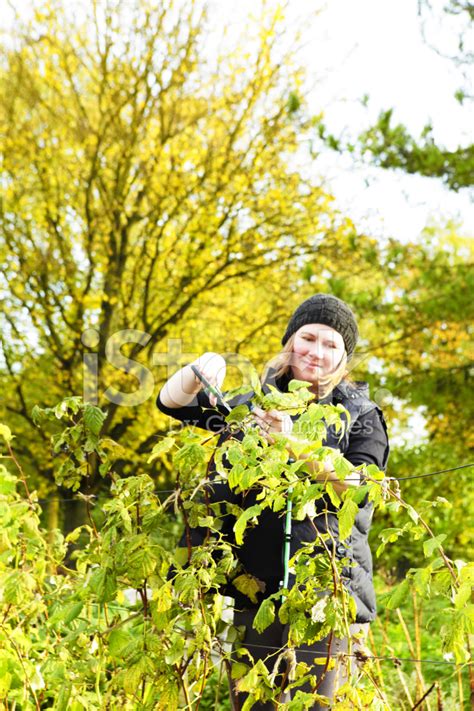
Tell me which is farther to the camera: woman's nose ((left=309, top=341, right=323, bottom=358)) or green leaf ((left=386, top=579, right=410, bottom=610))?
woman's nose ((left=309, top=341, right=323, bottom=358))

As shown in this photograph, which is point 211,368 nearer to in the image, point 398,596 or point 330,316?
point 330,316

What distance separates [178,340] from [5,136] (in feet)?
9.80

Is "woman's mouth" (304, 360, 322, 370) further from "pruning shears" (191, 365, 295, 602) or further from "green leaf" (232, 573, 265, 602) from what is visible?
"green leaf" (232, 573, 265, 602)

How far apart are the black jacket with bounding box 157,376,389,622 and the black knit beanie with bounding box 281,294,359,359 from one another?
9.7 inches

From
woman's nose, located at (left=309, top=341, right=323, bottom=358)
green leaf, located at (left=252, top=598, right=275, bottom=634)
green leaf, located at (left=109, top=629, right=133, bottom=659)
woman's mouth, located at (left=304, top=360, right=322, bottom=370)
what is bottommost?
green leaf, located at (left=109, top=629, right=133, bottom=659)

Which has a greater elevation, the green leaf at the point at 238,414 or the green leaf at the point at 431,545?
the green leaf at the point at 238,414

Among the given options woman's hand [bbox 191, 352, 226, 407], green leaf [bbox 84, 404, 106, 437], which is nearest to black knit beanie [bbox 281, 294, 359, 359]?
woman's hand [bbox 191, 352, 226, 407]

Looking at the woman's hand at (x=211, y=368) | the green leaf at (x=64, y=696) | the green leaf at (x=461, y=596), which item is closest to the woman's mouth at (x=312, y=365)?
the woman's hand at (x=211, y=368)

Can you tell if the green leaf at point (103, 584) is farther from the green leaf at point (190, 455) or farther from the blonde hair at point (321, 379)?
the blonde hair at point (321, 379)

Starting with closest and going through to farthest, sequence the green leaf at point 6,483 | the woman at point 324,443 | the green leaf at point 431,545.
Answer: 1. the green leaf at point 431,545
2. the woman at point 324,443
3. the green leaf at point 6,483

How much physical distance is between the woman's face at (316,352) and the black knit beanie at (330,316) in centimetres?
4

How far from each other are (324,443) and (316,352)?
284mm

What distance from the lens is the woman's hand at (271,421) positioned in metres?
1.46

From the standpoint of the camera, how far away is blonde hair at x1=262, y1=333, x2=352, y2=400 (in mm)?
2010
